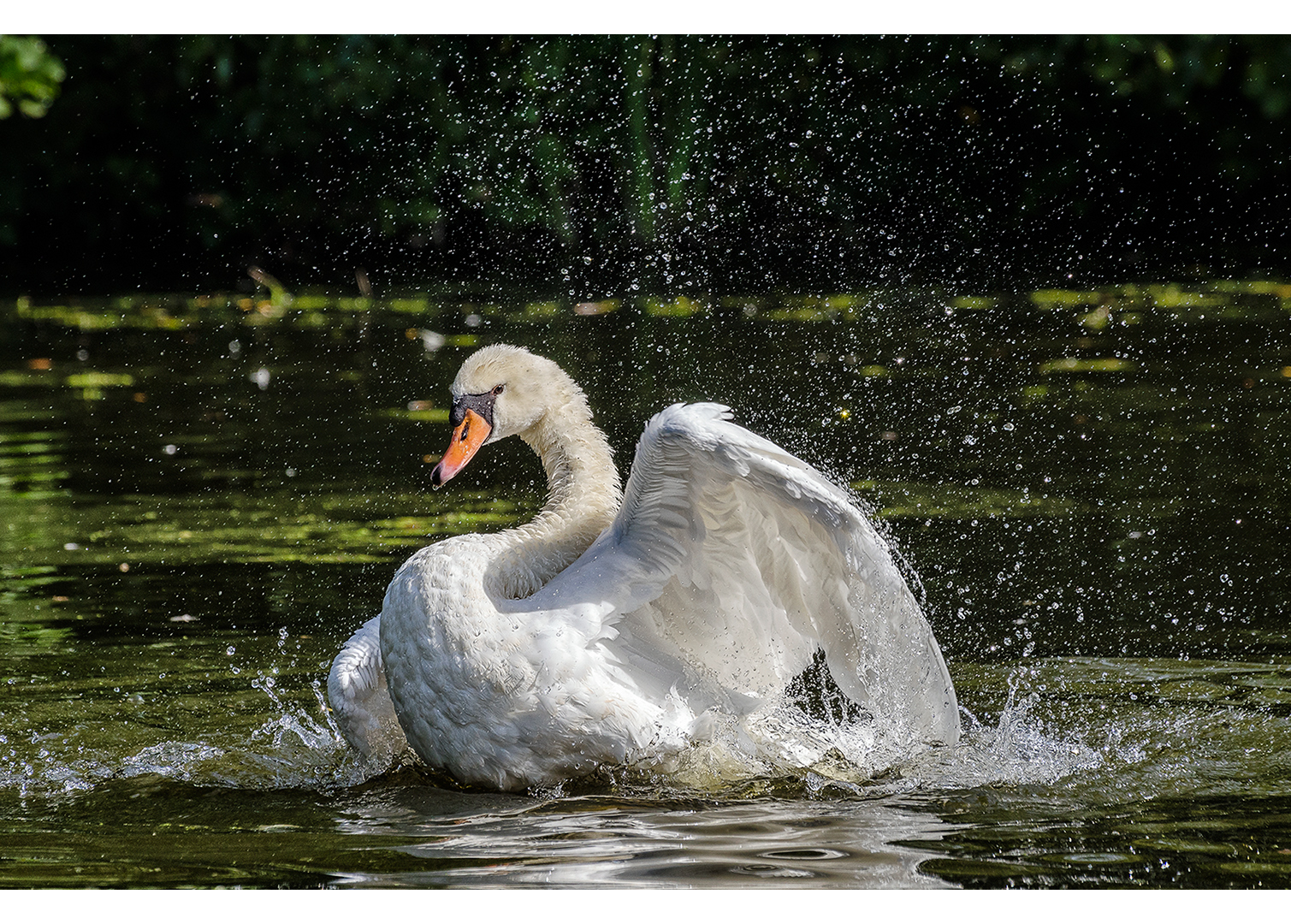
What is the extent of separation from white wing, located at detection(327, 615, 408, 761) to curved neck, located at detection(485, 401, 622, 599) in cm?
49

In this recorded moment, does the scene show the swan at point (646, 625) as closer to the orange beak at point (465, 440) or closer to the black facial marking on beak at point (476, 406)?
the orange beak at point (465, 440)

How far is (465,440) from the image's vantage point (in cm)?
506

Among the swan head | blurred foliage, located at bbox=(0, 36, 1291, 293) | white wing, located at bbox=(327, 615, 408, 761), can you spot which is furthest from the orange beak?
blurred foliage, located at bbox=(0, 36, 1291, 293)

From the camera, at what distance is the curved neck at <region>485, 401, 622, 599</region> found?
4773 millimetres

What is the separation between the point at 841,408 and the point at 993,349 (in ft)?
8.37

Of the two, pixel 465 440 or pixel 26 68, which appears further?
pixel 26 68

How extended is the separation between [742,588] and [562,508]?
0.64 meters

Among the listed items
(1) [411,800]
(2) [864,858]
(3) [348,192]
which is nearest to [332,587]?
(1) [411,800]

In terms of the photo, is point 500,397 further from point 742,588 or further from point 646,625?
point 742,588

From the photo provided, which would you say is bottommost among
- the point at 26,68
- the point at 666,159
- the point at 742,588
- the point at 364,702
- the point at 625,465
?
the point at 364,702

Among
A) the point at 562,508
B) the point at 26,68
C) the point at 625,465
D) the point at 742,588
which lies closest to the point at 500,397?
the point at 562,508

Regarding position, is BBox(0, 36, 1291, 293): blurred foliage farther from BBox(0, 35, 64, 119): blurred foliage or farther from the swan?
the swan

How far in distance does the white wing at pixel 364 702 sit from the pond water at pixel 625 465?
116mm

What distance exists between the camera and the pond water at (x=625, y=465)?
4145mm
